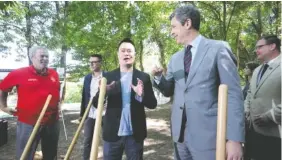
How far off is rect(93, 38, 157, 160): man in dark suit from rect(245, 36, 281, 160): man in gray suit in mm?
1220

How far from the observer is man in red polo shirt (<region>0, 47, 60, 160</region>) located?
13.7 ft

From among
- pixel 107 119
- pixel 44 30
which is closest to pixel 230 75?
pixel 107 119

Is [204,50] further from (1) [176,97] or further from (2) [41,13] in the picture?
(2) [41,13]

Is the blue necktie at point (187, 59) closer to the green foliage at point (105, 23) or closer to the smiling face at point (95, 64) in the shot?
the smiling face at point (95, 64)

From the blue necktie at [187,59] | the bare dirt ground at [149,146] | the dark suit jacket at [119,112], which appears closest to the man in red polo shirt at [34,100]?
the dark suit jacket at [119,112]

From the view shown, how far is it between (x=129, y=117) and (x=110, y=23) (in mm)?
13824

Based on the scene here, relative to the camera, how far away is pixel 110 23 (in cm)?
1666

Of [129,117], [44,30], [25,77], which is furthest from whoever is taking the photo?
[44,30]

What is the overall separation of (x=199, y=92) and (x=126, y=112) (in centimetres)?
110

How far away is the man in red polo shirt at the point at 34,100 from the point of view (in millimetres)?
4176

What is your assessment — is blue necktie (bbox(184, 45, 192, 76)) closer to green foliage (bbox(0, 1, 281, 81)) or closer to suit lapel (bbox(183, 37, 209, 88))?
suit lapel (bbox(183, 37, 209, 88))

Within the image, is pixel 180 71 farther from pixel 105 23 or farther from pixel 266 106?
pixel 105 23

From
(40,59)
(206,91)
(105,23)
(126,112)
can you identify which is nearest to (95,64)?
(40,59)

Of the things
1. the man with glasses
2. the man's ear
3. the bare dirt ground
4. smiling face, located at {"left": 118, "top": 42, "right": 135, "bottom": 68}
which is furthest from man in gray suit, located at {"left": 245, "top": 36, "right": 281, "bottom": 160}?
the bare dirt ground
